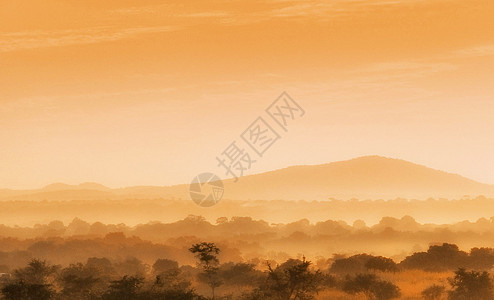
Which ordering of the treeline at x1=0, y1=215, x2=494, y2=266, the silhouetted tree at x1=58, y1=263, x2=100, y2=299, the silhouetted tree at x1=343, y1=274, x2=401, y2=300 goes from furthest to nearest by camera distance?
the treeline at x1=0, y1=215, x2=494, y2=266 < the silhouetted tree at x1=343, y1=274, x2=401, y2=300 < the silhouetted tree at x1=58, y1=263, x2=100, y2=299

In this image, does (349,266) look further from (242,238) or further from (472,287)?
(242,238)

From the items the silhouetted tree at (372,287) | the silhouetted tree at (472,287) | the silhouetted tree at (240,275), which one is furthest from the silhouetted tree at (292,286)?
the silhouetted tree at (240,275)

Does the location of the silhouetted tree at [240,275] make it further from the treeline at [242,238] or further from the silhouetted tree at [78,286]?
the treeline at [242,238]

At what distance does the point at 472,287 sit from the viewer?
67.4 meters

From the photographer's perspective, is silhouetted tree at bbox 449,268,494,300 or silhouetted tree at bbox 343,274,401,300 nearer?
silhouetted tree at bbox 449,268,494,300

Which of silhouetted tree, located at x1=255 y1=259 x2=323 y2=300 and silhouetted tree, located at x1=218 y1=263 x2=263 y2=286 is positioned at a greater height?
silhouetted tree, located at x1=218 y1=263 x2=263 y2=286

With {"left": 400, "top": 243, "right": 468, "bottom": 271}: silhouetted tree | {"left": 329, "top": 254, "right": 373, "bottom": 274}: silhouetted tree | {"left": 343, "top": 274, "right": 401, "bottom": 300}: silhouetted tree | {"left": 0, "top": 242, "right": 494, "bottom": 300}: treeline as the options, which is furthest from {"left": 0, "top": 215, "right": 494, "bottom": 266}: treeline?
{"left": 343, "top": 274, "right": 401, "bottom": 300}: silhouetted tree

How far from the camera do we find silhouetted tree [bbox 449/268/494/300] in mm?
67312

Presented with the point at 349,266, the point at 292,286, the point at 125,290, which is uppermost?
the point at 349,266

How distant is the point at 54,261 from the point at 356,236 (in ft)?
228

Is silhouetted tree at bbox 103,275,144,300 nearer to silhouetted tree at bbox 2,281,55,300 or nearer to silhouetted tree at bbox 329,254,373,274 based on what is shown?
silhouetted tree at bbox 2,281,55,300

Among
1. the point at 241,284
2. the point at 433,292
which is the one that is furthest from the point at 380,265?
the point at 433,292

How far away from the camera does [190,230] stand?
174 m

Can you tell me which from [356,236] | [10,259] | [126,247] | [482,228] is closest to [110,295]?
[10,259]
